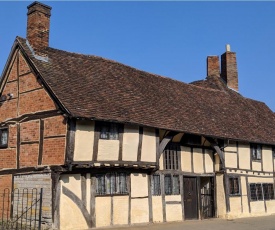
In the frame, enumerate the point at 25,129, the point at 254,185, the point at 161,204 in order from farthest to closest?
the point at 254,185, the point at 161,204, the point at 25,129

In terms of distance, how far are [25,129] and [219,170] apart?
9.06m

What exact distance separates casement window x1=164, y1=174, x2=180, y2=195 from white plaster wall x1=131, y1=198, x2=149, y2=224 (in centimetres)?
148

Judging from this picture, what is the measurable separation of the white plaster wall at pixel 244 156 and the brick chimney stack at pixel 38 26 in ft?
34.9

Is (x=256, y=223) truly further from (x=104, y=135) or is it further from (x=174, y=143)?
(x=104, y=135)

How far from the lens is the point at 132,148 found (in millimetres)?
13594

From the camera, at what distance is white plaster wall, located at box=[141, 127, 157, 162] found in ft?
45.9

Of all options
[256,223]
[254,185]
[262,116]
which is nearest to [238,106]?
[262,116]

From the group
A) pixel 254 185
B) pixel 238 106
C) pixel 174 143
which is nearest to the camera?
pixel 174 143

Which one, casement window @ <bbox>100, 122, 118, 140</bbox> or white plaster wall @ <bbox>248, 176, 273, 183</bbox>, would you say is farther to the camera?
white plaster wall @ <bbox>248, 176, 273, 183</bbox>

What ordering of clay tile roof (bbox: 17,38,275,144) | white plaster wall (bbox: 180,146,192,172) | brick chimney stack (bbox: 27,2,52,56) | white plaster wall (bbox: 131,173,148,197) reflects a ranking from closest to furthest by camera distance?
clay tile roof (bbox: 17,38,275,144), white plaster wall (bbox: 131,173,148,197), brick chimney stack (bbox: 27,2,52,56), white plaster wall (bbox: 180,146,192,172)

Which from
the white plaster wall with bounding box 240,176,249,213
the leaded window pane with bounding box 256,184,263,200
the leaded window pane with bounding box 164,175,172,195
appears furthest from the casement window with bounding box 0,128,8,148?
the leaded window pane with bounding box 256,184,263,200

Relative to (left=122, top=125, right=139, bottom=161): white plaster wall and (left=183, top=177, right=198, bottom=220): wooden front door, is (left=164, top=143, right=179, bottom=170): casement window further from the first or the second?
(left=122, top=125, right=139, bottom=161): white plaster wall

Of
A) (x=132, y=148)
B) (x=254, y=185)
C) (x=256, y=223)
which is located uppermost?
(x=132, y=148)

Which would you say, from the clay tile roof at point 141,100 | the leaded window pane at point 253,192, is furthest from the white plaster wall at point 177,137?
the leaded window pane at point 253,192
